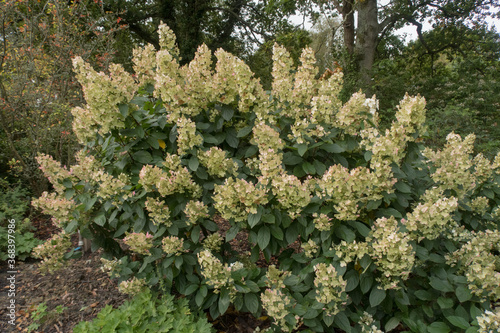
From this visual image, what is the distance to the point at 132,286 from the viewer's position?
215cm

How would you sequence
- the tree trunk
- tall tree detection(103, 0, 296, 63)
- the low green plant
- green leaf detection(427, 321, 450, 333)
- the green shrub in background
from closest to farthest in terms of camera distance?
1. green leaf detection(427, 321, 450, 333)
2. the low green plant
3. the green shrub in background
4. the tree trunk
5. tall tree detection(103, 0, 296, 63)

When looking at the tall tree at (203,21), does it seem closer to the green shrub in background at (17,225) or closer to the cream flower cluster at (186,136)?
the green shrub in background at (17,225)

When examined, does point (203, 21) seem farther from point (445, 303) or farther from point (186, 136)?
point (445, 303)

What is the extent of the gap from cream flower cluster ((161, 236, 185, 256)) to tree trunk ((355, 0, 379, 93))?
27.3 feet

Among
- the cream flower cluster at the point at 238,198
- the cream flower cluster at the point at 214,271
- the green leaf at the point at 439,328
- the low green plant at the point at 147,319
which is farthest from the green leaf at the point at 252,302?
the green leaf at the point at 439,328

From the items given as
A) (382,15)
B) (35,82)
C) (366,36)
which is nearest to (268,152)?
(35,82)

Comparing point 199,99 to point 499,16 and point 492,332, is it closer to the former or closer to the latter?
point 492,332

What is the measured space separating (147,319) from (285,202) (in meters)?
1.24

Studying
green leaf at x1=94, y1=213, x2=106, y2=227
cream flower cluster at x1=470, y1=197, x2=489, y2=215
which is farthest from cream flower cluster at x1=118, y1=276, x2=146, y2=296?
cream flower cluster at x1=470, y1=197, x2=489, y2=215

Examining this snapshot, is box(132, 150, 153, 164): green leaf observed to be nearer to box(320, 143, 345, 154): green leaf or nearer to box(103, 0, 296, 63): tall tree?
box(320, 143, 345, 154): green leaf

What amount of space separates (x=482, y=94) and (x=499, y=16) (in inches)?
142

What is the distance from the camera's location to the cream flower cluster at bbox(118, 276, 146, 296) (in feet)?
6.99

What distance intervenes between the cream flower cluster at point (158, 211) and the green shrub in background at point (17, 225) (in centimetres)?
276

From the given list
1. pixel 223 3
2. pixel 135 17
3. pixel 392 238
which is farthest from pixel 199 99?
pixel 223 3
